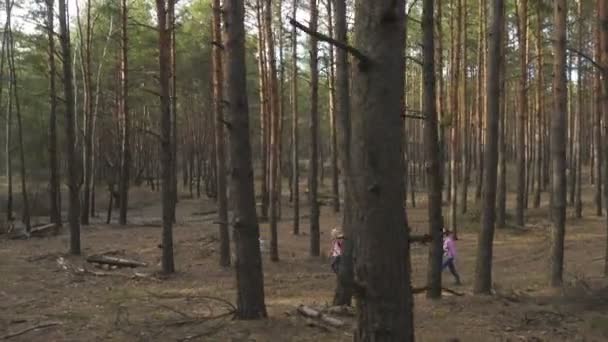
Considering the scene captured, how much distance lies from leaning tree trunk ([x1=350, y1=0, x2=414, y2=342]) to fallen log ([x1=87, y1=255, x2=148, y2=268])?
38.0 ft

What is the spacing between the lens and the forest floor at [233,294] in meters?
7.18

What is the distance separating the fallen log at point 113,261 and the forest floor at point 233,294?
0.25 meters

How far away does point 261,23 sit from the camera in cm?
2017

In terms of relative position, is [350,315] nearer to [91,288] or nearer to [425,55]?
[425,55]

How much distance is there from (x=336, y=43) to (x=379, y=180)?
0.67m

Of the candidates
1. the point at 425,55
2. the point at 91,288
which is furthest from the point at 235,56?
the point at 91,288

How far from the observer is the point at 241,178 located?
7.43 meters

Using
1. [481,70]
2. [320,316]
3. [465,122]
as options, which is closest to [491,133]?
[320,316]

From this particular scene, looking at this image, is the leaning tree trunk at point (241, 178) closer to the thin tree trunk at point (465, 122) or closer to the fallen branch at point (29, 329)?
the fallen branch at point (29, 329)

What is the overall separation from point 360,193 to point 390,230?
224 millimetres

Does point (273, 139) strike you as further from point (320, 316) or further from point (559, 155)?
point (320, 316)

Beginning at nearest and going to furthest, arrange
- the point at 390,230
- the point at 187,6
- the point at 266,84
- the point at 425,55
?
the point at 390,230, the point at 425,55, the point at 266,84, the point at 187,6

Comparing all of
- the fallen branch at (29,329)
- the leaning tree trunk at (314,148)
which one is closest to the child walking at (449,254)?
the leaning tree trunk at (314,148)

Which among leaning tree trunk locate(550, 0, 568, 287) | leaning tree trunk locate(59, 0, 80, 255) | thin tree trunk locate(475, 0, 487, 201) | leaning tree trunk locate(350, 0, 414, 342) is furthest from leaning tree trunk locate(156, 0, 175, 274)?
thin tree trunk locate(475, 0, 487, 201)
